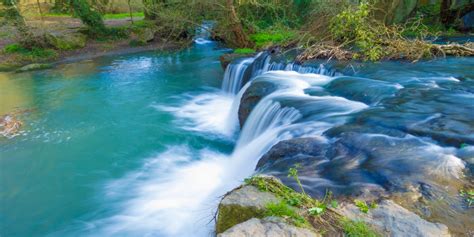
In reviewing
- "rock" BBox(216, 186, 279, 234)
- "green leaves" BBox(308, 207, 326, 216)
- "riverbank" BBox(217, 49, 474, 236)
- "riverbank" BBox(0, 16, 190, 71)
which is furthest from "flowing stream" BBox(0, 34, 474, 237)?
"riverbank" BBox(0, 16, 190, 71)

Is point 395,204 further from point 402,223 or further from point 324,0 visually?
point 324,0

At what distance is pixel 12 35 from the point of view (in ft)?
69.2

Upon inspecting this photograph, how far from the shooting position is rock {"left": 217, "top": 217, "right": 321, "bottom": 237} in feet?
9.81

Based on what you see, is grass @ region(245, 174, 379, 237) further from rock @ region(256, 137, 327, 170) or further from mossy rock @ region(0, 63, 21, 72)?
mossy rock @ region(0, 63, 21, 72)

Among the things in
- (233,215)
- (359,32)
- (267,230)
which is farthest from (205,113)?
(267,230)

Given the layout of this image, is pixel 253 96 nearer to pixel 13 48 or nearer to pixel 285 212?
pixel 285 212

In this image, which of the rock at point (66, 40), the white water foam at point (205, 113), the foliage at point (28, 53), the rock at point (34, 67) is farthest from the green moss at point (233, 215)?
the rock at point (66, 40)

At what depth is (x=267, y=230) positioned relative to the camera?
304cm

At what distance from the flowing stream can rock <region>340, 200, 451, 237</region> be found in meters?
0.49

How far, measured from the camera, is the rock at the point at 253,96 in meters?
8.35

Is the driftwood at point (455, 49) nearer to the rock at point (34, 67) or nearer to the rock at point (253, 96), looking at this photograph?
the rock at point (253, 96)

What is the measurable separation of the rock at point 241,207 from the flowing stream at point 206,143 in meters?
0.69

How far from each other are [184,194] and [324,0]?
480 inches

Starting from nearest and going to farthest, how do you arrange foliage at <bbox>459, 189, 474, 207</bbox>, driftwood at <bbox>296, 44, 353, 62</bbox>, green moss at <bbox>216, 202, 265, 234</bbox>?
green moss at <bbox>216, 202, 265, 234</bbox> < foliage at <bbox>459, 189, 474, 207</bbox> < driftwood at <bbox>296, 44, 353, 62</bbox>
